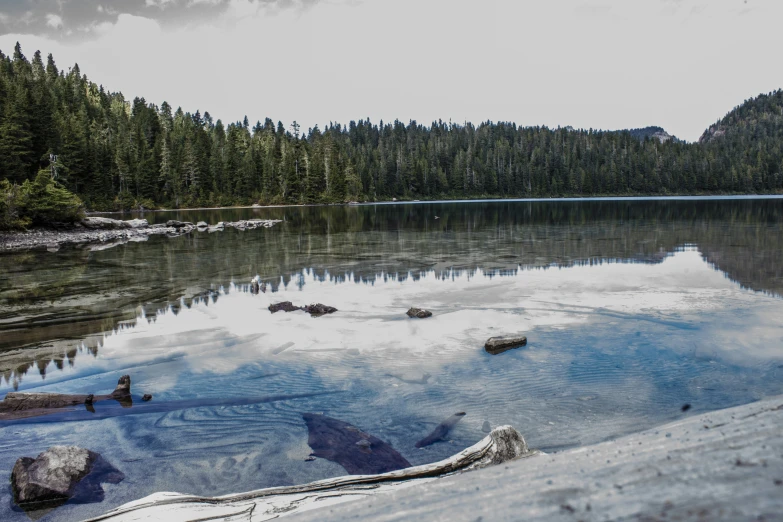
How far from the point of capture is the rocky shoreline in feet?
106

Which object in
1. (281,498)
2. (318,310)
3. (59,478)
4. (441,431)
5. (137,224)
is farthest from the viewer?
(137,224)

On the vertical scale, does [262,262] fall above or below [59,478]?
above

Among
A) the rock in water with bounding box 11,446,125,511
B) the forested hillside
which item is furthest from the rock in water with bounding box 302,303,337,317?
the forested hillside

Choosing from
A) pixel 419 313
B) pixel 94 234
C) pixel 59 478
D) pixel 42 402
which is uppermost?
pixel 94 234

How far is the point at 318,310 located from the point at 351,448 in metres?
6.92

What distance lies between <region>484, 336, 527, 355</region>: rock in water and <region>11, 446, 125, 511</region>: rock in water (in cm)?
651

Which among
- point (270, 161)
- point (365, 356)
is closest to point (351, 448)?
point (365, 356)

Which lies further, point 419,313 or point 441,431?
point 419,313

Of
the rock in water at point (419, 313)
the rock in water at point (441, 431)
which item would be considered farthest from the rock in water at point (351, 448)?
the rock in water at point (419, 313)

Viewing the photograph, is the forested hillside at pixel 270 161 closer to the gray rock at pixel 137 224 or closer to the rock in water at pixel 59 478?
the gray rock at pixel 137 224

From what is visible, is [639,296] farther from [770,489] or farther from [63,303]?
[63,303]

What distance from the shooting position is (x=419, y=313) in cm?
1241

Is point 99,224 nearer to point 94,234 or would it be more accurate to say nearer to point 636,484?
point 94,234

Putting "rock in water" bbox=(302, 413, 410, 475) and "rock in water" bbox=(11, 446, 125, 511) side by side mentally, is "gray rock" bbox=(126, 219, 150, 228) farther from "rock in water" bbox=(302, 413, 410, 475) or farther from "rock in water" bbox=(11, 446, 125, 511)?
"rock in water" bbox=(302, 413, 410, 475)
